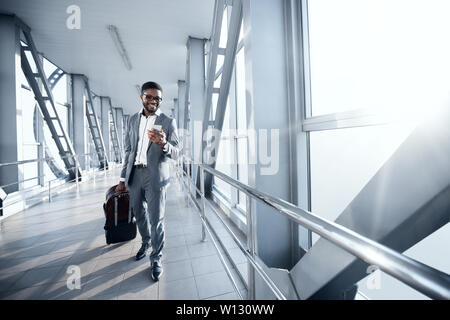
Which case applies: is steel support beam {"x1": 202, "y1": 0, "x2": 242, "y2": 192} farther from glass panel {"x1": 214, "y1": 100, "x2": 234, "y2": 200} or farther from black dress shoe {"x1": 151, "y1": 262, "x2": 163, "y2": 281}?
black dress shoe {"x1": 151, "y1": 262, "x2": 163, "y2": 281}

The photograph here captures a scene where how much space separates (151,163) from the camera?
1.57 metres

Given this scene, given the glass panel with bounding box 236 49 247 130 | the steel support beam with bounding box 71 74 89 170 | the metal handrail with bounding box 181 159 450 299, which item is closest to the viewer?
the metal handrail with bounding box 181 159 450 299

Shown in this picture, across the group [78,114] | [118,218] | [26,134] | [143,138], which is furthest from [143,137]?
[78,114]

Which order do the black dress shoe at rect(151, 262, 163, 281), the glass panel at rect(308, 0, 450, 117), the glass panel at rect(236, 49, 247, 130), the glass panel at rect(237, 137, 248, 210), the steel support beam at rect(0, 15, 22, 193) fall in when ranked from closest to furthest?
the glass panel at rect(308, 0, 450, 117) < the black dress shoe at rect(151, 262, 163, 281) < the glass panel at rect(237, 137, 248, 210) < the glass panel at rect(236, 49, 247, 130) < the steel support beam at rect(0, 15, 22, 193)

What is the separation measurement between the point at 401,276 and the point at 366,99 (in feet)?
3.28

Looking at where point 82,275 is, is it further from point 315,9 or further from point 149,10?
point 149,10

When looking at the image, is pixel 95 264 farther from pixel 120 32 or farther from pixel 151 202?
pixel 120 32

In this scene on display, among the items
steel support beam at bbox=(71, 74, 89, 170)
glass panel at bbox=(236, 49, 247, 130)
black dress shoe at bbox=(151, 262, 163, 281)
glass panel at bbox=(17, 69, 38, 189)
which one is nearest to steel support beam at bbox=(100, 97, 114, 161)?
steel support beam at bbox=(71, 74, 89, 170)

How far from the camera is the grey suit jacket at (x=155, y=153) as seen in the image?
1.56 metres

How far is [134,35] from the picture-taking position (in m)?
4.09

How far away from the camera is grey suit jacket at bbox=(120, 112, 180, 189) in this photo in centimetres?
156

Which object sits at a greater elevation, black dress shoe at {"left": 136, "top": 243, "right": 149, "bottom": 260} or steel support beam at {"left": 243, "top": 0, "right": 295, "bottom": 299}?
steel support beam at {"left": 243, "top": 0, "right": 295, "bottom": 299}

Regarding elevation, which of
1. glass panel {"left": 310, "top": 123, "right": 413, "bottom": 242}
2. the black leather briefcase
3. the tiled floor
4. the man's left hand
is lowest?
the tiled floor

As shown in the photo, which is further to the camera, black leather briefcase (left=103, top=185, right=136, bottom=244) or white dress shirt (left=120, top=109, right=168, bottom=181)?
black leather briefcase (left=103, top=185, right=136, bottom=244)
